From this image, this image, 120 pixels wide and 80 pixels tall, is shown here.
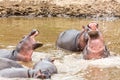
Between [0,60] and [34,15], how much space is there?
472 inches

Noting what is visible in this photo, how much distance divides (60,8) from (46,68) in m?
12.6

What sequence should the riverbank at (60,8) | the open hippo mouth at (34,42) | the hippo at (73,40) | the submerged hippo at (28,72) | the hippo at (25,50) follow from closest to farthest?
the submerged hippo at (28,72)
the open hippo mouth at (34,42)
the hippo at (25,50)
the hippo at (73,40)
the riverbank at (60,8)

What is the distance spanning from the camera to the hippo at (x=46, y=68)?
700 cm

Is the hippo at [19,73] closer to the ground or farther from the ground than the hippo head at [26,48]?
farther from the ground

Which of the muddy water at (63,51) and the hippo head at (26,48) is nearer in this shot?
the muddy water at (63,51)

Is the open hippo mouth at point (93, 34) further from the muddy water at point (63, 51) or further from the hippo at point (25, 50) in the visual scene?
the hippo at point (25, 50)

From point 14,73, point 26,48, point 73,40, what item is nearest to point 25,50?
point 26,48

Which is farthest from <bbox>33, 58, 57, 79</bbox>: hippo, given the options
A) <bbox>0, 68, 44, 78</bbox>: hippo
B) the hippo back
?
the hippo back

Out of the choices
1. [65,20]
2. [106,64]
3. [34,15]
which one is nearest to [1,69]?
[106,64]

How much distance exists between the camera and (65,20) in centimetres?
1789

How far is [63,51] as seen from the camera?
10.8 metres

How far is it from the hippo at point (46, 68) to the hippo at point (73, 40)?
2759 millimetres

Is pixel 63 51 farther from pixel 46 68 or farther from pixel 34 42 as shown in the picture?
pixel 46 68

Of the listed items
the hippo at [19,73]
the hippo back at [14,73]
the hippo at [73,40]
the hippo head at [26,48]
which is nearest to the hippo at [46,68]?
the hippo at [19,73]
